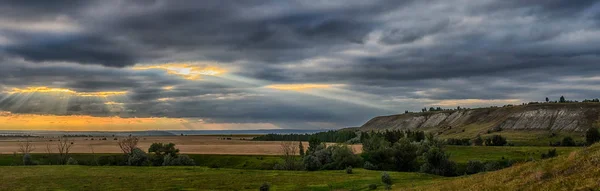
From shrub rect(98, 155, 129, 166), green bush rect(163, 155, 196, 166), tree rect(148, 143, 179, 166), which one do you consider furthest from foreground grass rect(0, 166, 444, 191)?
shrub rect(98, 155, 129, 166)

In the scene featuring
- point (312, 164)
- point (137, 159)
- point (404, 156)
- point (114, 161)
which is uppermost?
point (404, 156)

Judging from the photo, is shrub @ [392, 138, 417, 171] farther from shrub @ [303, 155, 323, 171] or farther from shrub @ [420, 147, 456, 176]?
shrub @ [303, 155, 323, 171]

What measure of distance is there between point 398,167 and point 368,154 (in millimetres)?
13431

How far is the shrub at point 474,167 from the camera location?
108 meters

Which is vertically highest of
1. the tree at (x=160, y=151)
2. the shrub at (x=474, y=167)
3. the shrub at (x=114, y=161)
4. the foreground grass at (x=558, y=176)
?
the foreground grass at (x=558, y=176)

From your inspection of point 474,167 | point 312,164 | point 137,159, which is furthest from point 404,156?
point 137,159

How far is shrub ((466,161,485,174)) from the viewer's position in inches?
4262

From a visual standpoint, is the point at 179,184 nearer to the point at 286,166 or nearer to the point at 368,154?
the point at 286,166

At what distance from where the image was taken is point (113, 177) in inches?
3413

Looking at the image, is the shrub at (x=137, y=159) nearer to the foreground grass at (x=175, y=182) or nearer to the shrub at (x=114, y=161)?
the shrub at (x=114, y=161)

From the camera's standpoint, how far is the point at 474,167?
359 feet

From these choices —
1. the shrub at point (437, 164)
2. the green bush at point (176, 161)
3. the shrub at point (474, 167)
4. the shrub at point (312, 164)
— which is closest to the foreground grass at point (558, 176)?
the shrub at point (437, 164)

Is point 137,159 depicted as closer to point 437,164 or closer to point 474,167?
point 437,164

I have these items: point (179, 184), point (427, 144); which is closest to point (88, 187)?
point (179, 184)
